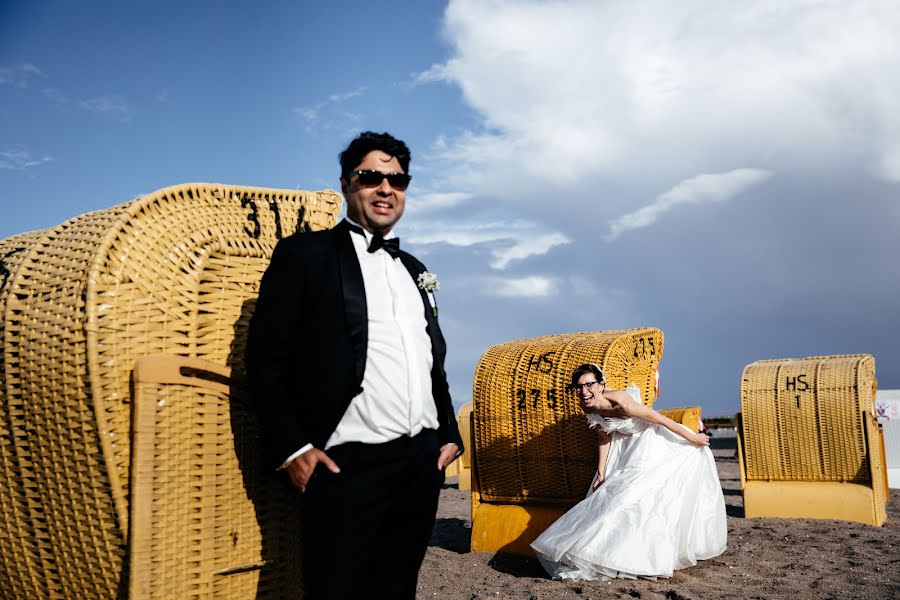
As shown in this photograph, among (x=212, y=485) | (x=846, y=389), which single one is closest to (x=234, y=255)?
(x=212, y=485)

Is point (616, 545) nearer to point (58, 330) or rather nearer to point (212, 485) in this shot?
point (212, 485)

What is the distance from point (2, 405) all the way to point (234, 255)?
0.96 m

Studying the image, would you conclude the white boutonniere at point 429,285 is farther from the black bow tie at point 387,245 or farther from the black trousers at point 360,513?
the black trousers at point 360,513

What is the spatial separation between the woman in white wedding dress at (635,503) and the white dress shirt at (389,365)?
3.80 metres

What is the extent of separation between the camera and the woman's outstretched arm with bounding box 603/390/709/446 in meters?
6.59

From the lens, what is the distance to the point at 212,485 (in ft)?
9.11

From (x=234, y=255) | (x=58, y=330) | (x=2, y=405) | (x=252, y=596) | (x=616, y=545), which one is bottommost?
(x=616, y=545)

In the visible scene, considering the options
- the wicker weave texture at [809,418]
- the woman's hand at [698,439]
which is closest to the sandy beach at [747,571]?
the wicker weave texture at [809,418]

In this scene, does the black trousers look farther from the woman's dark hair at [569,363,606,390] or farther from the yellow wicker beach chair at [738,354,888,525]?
the yellow wicker beach chair at [738,354,888,525]

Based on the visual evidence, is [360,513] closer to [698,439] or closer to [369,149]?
[369,149]

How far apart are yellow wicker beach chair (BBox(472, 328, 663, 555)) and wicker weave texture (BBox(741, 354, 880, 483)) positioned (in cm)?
274

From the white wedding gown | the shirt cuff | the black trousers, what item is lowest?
the white wedding gown

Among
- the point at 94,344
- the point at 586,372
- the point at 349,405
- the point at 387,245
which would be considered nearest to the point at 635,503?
the point at 586,372

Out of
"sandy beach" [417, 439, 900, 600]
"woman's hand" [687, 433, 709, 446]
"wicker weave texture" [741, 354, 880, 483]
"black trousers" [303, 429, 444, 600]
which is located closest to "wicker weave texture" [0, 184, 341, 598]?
"black trousers" [303, 429, 444, 600]
